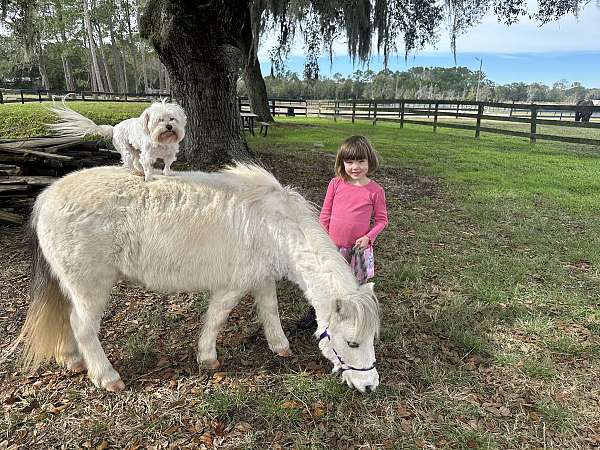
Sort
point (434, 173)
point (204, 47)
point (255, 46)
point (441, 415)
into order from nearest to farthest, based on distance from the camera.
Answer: point (441, 415), point (204, 47), point (255, 46), point (434, 173)

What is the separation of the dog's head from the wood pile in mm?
3344

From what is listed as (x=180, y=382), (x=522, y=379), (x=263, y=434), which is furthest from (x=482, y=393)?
(x=180, y=382)

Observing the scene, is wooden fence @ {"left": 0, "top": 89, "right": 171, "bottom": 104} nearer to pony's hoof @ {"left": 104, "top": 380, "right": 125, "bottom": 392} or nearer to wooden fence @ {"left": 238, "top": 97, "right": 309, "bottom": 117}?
wooden fence @ {"left": 238, "top": 97, "right": 309, "bottom": 117}

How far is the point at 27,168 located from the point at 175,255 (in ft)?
13.3

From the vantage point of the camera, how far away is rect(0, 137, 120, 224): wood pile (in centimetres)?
542

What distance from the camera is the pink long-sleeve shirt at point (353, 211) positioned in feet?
11.2

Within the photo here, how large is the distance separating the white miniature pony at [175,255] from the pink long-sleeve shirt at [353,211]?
380 millimetres

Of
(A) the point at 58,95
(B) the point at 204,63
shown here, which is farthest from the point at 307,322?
(A) the point at 58,95

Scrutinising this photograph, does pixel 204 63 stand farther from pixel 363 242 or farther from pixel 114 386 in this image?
pixel 114 386

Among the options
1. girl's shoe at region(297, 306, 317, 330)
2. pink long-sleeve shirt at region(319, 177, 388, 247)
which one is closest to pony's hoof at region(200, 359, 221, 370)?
girl's shoe at region(297, 306, 317, 330)

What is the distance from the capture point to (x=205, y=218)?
304 centimetres

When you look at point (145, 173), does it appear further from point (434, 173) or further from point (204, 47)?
point (434, 173)

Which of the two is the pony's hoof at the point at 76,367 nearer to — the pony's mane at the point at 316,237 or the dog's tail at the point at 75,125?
the pony's mane at the point at 316,237

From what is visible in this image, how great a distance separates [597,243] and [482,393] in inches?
160
